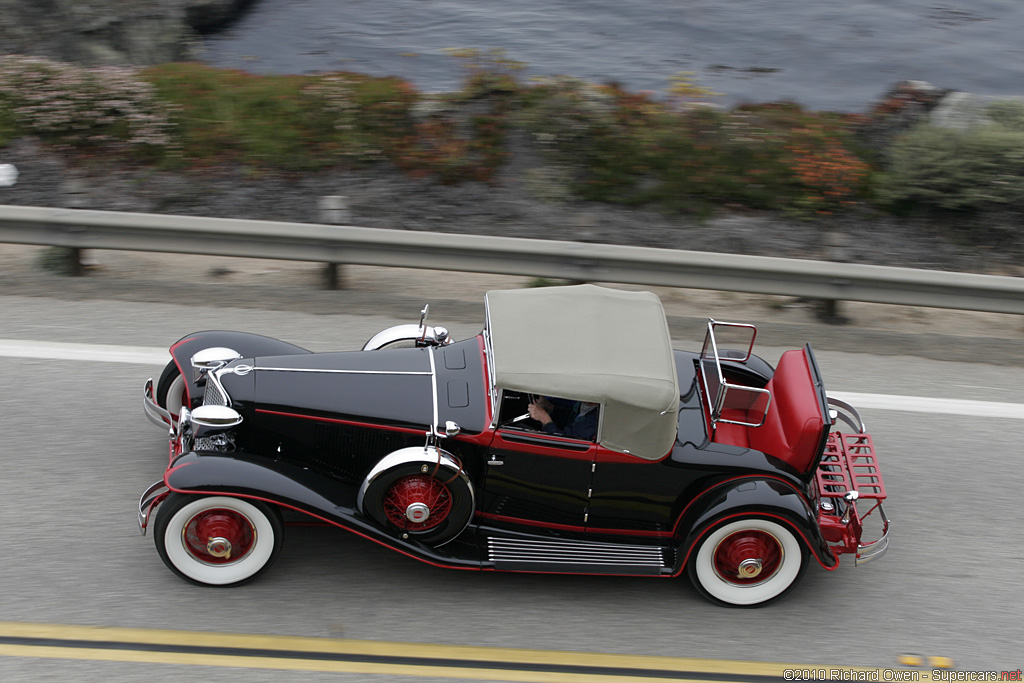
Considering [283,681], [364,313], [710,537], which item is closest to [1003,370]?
[710,537]

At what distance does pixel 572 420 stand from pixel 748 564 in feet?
4.12

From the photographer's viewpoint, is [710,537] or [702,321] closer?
[710,537]

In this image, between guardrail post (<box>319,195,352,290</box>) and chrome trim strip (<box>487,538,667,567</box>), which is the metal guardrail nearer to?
guardrail post (<box>319,195,352,290</box>)

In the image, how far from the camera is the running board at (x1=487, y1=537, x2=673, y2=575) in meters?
5.10

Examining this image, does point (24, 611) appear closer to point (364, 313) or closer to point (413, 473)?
point (413, 473)

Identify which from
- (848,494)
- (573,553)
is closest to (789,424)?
(848,494)

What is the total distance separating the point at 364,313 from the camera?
827cm

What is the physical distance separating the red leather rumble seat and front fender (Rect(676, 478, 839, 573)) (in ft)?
0.87

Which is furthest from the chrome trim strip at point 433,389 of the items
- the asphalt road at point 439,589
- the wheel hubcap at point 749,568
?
the wheel hubcap at point 749,568

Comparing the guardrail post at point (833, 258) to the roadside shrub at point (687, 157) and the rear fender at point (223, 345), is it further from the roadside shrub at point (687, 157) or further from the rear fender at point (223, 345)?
the rear fender at point (223, 345)

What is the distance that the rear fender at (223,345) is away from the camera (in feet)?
19.7

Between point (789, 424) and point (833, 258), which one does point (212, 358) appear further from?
point (833, 258)

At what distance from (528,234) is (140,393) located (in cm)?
483

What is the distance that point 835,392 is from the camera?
7.36 m
